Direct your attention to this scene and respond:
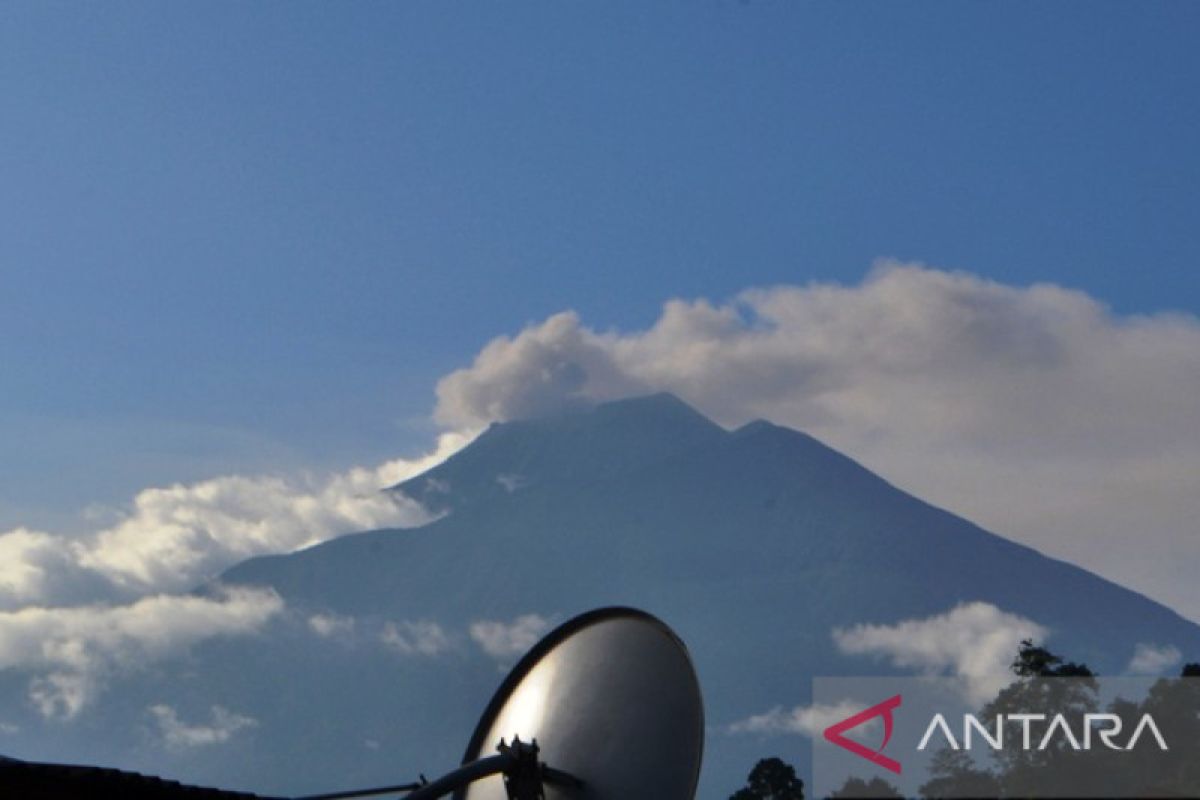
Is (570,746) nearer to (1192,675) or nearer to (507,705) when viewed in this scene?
(507,705)

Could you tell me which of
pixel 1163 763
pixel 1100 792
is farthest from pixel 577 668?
pixel 1163 763

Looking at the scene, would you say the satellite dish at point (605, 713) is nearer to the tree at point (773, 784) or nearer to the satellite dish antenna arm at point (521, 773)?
the satellite dish antenna arm at point (521, 773)

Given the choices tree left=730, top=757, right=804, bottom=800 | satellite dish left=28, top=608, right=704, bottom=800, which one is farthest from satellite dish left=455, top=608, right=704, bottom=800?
tree left=730, top=757, right=804, bottom=800

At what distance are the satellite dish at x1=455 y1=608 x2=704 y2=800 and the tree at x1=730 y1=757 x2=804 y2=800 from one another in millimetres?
53311

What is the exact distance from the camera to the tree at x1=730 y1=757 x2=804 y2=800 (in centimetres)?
7788

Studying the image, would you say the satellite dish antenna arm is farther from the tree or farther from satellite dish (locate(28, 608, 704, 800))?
the tree

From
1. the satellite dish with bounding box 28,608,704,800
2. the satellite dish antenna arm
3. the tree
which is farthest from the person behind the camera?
the tree

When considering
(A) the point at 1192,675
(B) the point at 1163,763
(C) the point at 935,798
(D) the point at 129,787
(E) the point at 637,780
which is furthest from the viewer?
(A) the point at 1192,675

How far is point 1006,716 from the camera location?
205 ft

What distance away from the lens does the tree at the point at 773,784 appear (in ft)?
255

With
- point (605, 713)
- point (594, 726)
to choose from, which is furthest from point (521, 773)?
point (605, 713)

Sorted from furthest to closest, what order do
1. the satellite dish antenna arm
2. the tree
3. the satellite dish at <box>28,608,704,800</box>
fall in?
the tree, the satellite dish antenna arm, the satellite dish at <box>28,608,704,800</box>

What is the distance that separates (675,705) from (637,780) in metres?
1.12

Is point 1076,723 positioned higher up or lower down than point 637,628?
higher up
